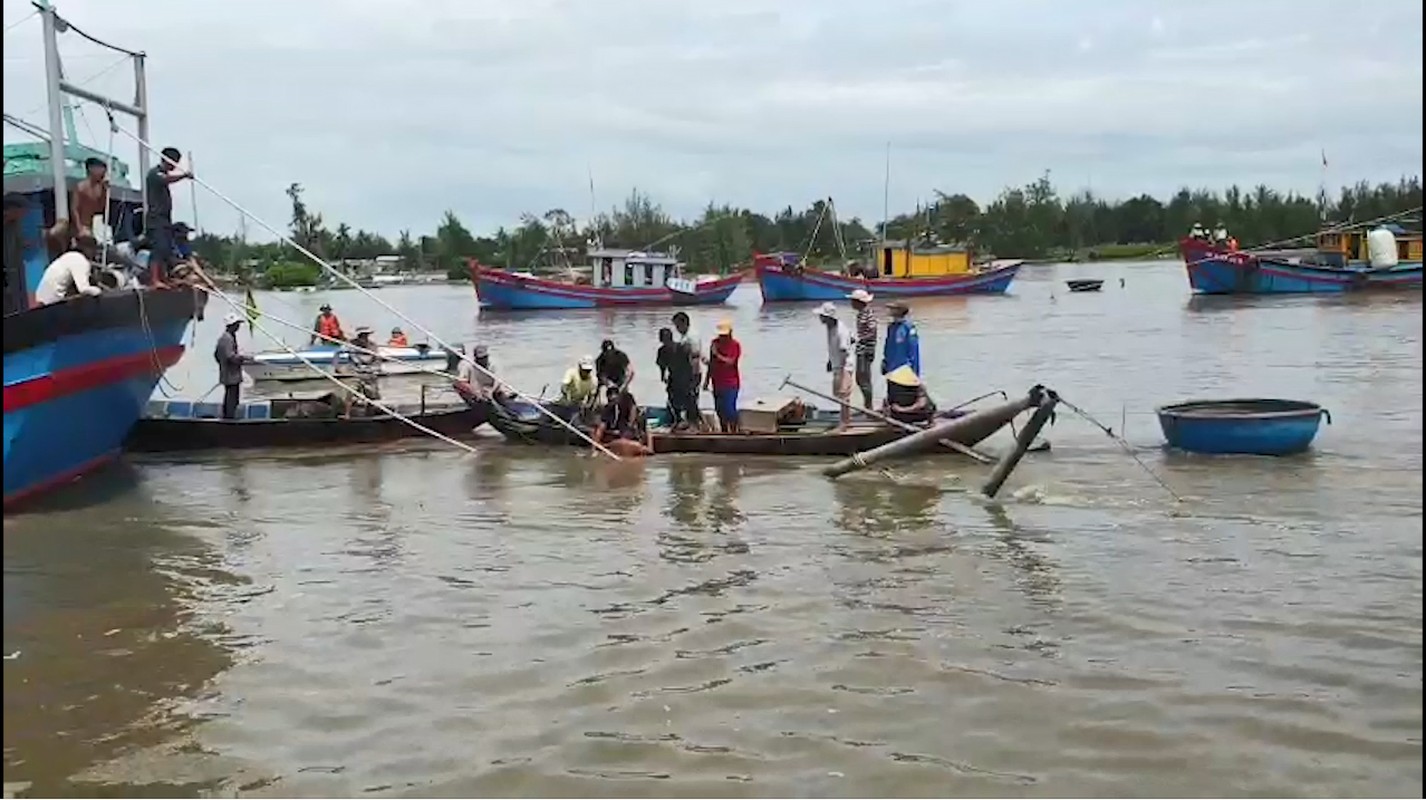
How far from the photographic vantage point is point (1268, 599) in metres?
8.32

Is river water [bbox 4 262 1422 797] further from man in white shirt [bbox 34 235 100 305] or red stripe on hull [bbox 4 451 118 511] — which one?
man in white shirt [bbox 34 235 100 305]

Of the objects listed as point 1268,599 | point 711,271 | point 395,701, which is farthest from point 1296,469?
point 711,271

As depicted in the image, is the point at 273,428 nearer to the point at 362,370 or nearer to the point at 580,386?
the point at 362,370

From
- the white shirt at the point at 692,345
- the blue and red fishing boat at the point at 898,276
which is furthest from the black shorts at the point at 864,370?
the blue and red fishing boat at the point at 898,276

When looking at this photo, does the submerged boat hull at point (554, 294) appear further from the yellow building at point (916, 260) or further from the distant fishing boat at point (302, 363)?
the distant fishing boat at point (302, 363)

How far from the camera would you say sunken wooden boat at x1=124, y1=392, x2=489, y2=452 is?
15.8 m

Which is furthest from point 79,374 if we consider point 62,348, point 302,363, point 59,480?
point 302,363

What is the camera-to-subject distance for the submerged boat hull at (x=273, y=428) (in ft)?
51.9

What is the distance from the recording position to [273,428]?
15961 mm

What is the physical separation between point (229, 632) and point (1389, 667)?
6370 millimetres

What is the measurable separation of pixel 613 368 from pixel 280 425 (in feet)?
→ 13.4

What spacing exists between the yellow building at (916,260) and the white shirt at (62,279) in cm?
4325

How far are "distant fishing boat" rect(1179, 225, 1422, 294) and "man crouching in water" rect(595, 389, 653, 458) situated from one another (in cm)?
3359

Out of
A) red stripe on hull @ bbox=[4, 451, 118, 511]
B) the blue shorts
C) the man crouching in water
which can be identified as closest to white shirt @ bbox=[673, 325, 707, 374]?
the blue shorts
